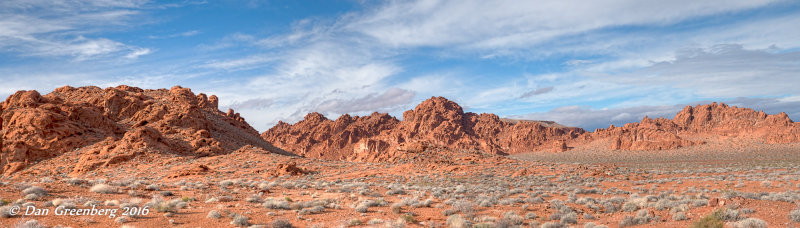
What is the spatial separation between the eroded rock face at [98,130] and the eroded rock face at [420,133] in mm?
70735

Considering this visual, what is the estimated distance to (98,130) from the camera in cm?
3853

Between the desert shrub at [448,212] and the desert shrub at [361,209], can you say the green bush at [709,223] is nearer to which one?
the desert shrub at [448,212]

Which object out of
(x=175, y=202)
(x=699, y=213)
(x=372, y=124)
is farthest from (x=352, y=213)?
(x=372, y=124)

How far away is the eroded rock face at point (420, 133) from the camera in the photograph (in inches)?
4754

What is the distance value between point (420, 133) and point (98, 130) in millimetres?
96817

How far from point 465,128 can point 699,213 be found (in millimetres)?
123064

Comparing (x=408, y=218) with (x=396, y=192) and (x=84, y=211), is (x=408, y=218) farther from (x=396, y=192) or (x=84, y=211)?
(x=84, y=211)

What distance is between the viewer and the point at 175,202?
42.2 feet

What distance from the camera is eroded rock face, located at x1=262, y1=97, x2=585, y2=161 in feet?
396

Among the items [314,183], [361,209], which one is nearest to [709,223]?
[361,209]

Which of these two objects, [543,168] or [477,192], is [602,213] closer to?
[477,192]

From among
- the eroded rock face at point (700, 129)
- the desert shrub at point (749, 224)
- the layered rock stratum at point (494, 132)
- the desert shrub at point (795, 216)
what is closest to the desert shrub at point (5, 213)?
the desert shrub at point (749, 224)

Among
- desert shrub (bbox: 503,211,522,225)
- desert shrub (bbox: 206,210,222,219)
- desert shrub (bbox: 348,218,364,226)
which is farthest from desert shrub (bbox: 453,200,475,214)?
desert shrub (bbox: 206,210,222,219)

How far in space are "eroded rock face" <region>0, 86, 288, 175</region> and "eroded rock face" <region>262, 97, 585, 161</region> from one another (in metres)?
70.7
